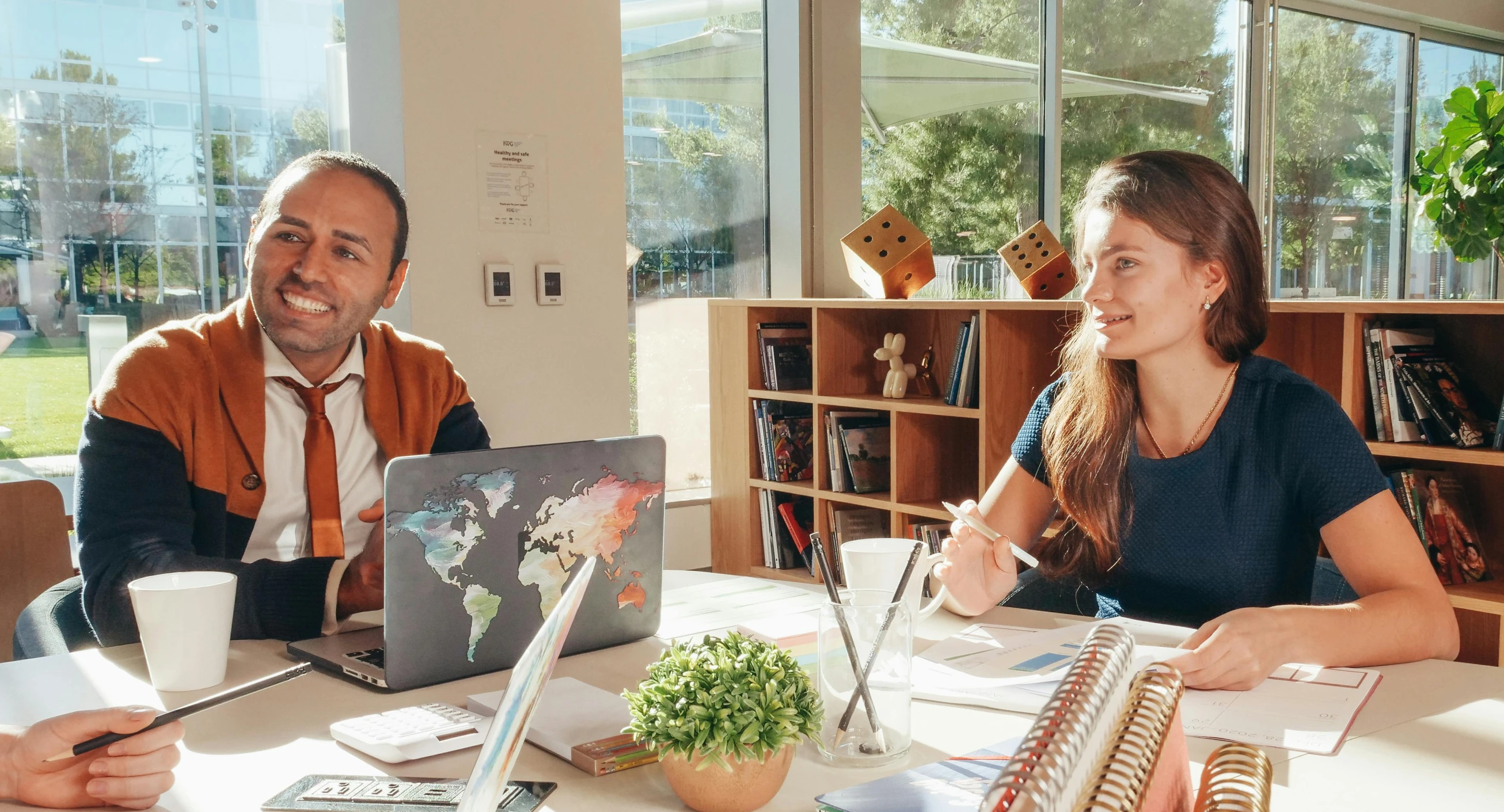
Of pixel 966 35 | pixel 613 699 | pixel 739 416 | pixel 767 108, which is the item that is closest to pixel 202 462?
pixel 613 699

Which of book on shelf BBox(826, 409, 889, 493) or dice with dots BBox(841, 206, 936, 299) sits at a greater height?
dice with dots BBox(841, 206, 936, 299)

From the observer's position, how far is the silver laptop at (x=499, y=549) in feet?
3.72

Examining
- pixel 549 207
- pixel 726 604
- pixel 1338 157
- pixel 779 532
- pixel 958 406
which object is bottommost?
pixel 779 532

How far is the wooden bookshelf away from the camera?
8.59 ft

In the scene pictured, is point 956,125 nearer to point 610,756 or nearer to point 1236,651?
point 1236,651

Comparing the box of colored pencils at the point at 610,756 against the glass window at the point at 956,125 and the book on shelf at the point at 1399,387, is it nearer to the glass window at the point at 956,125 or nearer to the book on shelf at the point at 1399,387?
the book on shelf at the point at 1399,387

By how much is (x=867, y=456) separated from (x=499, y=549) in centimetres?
260

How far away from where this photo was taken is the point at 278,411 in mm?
1803

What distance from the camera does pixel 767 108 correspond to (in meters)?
4.11

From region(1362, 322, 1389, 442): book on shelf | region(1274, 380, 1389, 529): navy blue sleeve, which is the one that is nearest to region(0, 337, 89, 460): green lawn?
region(1274, 380, 1389, 529): navy blue sleeve

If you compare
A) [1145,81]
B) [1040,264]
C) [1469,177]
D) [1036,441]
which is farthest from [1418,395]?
[1469,177]

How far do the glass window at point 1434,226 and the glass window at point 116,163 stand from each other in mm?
5042

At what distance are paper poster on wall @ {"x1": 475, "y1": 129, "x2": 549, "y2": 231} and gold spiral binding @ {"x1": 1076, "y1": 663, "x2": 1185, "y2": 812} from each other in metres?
2.76

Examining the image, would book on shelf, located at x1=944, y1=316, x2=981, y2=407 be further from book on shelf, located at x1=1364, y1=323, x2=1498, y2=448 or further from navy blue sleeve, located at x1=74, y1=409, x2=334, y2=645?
navy blue sleeve, located at x1=74, y1=409, x2=334, y2=645
